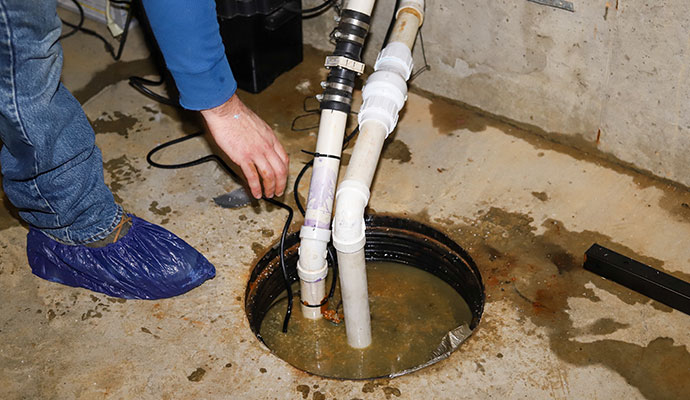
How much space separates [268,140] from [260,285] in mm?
601

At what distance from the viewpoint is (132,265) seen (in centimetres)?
183

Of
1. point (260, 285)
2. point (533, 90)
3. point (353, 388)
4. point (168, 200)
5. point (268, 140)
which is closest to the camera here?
point (268, 140)

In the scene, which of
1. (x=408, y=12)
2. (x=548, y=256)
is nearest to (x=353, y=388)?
(x=548, y=256)

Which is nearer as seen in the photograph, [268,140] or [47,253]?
[268,140]

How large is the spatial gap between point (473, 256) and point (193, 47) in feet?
3.27

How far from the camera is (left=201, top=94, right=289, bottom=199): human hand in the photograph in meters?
1.49

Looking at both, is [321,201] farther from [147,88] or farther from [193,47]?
[147,88]

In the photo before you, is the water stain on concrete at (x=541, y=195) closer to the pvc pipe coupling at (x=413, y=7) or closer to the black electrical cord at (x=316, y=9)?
the pvc pipe coupling at (x=413, y=7)

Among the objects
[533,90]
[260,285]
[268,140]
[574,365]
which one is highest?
[268,140]

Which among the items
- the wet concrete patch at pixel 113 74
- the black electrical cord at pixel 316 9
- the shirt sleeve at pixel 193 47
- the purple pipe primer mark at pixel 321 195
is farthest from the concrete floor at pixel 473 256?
the shirt sleeve at pixel 193 47

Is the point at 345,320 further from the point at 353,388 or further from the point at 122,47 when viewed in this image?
the point at 122,47

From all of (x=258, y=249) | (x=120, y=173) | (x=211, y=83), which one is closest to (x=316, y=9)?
(x=120, y=173)

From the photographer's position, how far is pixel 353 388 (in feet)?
5.38

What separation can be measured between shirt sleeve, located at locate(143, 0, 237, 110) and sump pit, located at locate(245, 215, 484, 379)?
0.67m
